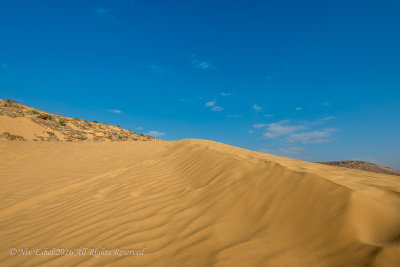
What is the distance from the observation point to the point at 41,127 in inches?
516

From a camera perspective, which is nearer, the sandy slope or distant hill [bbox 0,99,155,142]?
the sandy slope

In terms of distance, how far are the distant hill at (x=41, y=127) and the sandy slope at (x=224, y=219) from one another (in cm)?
1040

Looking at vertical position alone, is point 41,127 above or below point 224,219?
above

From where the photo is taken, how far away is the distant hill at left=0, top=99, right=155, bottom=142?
11.5 m

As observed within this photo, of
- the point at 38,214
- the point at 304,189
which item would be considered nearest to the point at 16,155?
the point at 38,214

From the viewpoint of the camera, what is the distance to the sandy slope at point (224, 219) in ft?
4.44

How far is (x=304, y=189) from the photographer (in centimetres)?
199

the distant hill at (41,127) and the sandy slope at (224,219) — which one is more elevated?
the distant hill at (41,127)

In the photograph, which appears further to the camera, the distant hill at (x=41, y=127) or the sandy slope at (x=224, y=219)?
the distant hill at (x=41, y=127)

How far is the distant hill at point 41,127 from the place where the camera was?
1153cm

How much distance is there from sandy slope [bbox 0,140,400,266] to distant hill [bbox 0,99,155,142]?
10.4 meters

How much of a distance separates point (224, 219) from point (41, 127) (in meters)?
15.7

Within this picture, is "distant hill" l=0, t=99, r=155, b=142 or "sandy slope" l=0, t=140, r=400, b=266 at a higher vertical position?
"distant hill" l=0, t=99, r=155, b=142

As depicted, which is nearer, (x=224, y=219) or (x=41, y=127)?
(x=224, y=219)
